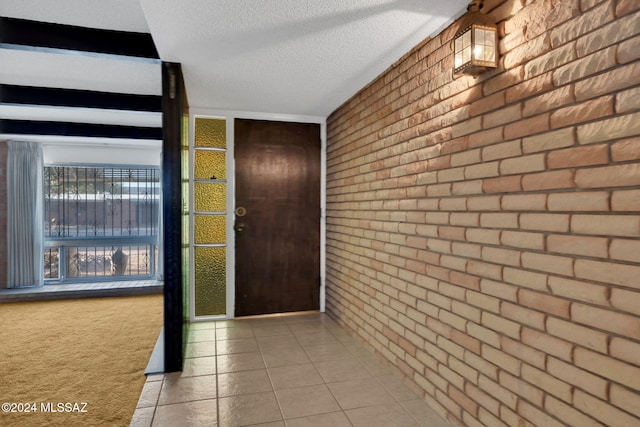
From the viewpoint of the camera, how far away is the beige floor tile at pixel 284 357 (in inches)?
118

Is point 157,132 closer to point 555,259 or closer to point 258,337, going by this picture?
point 258,337

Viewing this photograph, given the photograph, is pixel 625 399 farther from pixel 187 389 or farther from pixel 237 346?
pixel 237 346

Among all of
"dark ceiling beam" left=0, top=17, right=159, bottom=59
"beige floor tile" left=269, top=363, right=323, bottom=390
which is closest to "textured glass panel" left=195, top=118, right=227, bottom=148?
"dark ceiling beam" left=0, top=17, right=159, bottom=59

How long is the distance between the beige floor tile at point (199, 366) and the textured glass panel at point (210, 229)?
1.42 m

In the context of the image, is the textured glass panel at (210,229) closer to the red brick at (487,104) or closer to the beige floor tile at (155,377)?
the beige floor tile at (155,377)

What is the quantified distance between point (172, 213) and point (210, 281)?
1.52 metres

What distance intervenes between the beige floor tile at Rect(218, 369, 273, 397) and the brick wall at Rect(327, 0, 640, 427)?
40.6 inches

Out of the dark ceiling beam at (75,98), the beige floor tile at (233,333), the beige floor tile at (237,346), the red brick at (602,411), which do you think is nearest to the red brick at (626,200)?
the red brick at (602,411)

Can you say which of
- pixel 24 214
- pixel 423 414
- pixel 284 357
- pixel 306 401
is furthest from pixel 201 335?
pixel 24 214

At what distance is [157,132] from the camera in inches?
208

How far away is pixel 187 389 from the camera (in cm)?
258

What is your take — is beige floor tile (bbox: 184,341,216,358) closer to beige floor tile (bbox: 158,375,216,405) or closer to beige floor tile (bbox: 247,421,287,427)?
beige floor tile (bbox: 158,375,216,405)

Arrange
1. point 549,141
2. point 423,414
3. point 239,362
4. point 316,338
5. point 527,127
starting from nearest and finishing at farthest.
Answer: point 549,141 < point 527,127 < point 423,414 < point 239,362 < point 316,338

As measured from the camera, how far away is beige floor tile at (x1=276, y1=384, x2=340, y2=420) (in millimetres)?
2280
